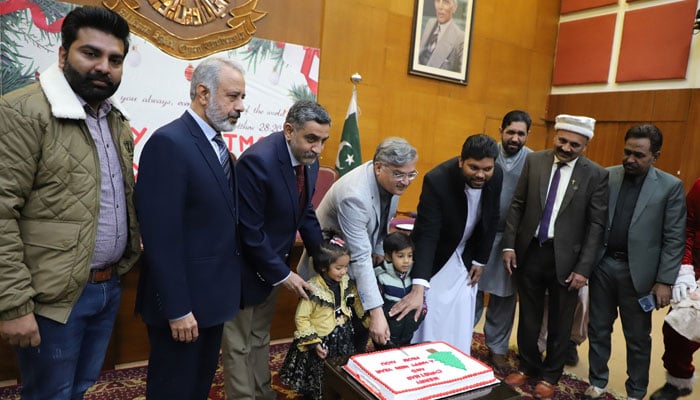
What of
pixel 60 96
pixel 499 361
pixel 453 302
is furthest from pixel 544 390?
pixel 60 96

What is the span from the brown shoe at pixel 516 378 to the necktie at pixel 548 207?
87 cm

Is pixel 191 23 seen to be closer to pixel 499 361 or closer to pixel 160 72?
pixel 160 72

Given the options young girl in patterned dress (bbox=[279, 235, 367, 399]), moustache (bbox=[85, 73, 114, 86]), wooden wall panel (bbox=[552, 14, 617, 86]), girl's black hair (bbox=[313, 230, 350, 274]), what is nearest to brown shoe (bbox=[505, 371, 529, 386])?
young girl in patterned dress (bbox=[279, 235, 367, 399])

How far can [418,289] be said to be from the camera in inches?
86.8

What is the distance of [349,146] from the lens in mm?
4777

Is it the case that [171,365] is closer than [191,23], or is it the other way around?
[171,365]

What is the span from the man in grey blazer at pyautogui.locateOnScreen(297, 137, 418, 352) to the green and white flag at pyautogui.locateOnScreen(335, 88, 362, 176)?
2493mm

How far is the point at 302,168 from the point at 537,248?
1.55 m

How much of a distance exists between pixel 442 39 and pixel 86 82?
5.00 meters

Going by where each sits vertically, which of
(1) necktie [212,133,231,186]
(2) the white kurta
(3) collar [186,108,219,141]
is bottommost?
(2) the white kurta

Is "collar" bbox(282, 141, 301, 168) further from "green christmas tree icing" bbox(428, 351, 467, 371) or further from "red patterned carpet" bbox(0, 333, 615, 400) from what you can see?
"red patterned carpet" bbox(0, 333, 615, 400)

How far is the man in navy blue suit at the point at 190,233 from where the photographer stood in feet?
4.51

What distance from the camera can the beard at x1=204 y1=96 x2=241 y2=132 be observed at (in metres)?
1.52

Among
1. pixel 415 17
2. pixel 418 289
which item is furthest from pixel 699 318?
pixel 415 17
